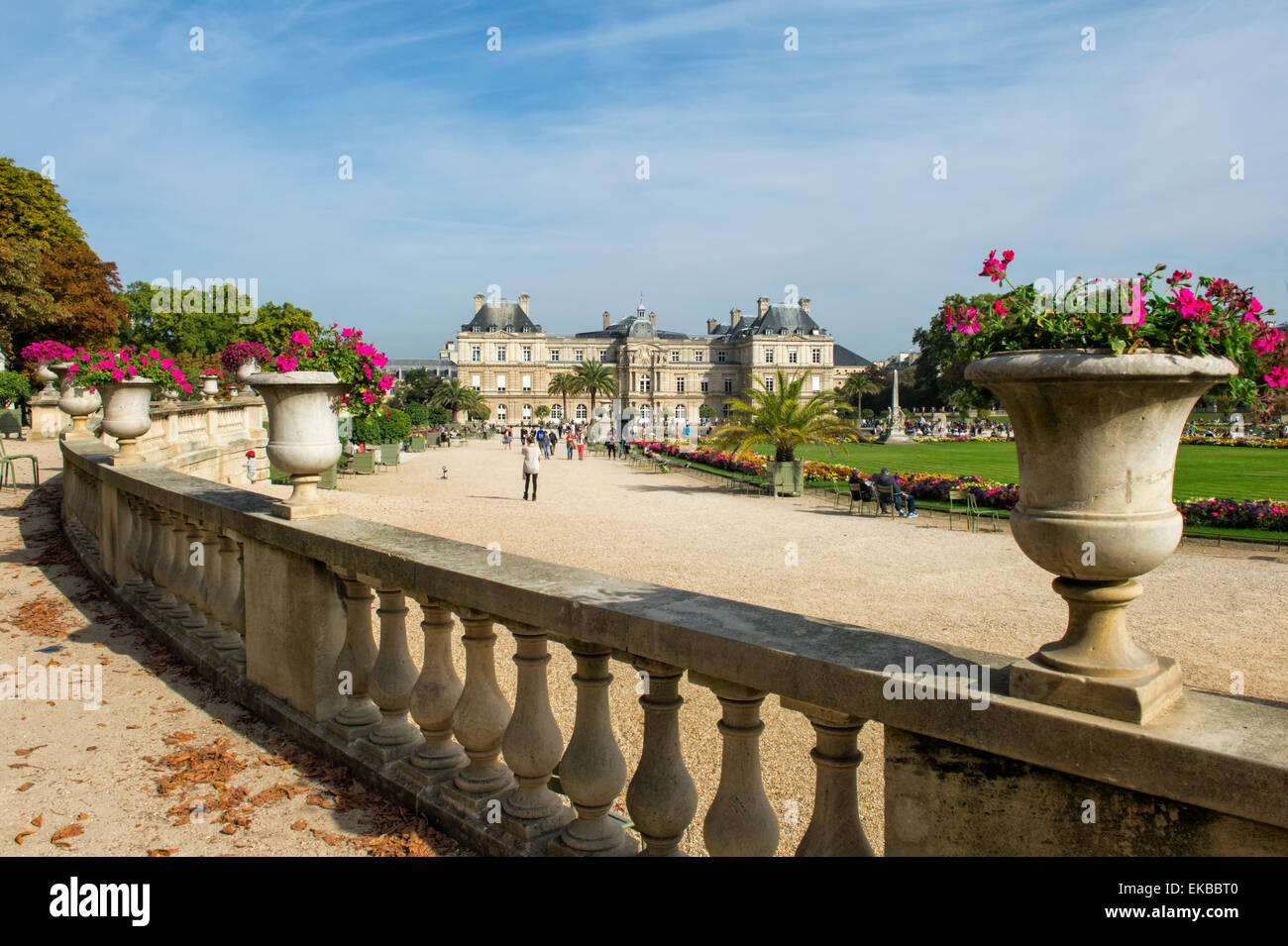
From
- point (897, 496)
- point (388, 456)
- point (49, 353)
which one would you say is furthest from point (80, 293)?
point (897, 496)

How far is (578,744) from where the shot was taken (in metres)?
2.63

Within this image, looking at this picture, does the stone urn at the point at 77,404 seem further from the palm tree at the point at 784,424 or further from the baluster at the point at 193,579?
the palm tree at the point at 784,424

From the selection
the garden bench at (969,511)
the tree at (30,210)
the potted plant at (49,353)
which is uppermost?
the tree at (30,210)

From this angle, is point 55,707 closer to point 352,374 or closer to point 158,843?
point 158,843

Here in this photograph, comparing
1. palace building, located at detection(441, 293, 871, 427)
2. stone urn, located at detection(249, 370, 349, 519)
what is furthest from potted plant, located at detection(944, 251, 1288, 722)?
palace building, located at detection(441, 293, 871, 427)

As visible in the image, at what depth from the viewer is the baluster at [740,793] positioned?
2.26 meters

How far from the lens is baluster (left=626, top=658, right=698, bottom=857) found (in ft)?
7.91

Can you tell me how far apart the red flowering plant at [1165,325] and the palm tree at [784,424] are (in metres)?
20.4

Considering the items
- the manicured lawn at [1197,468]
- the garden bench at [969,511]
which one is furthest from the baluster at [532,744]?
the manicured lawn at [1197,468]

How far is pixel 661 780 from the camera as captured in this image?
2.44m

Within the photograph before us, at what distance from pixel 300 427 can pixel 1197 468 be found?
104ft

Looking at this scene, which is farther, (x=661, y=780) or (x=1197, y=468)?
(x=1197, y=468)

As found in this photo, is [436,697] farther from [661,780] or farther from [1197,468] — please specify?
[1197,468]
